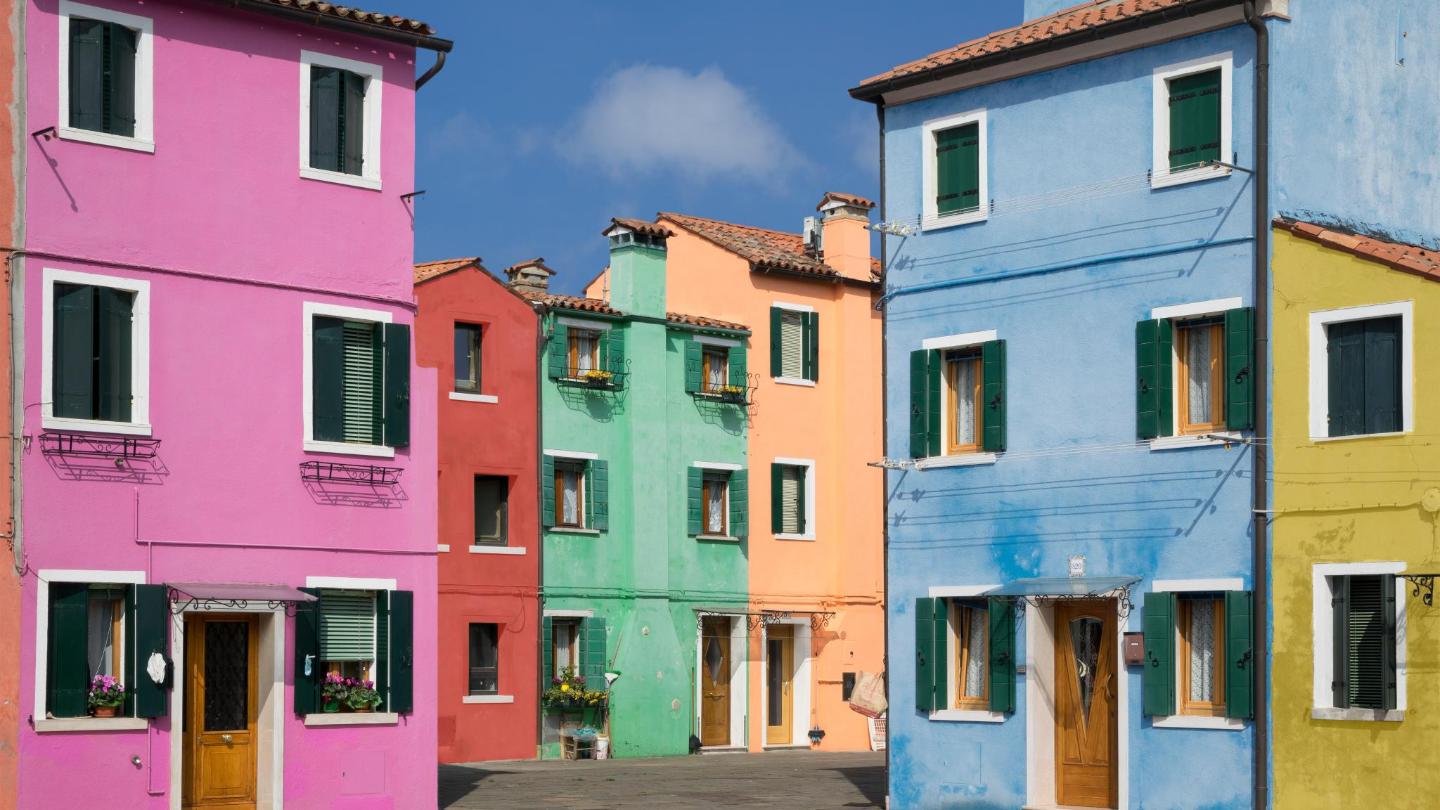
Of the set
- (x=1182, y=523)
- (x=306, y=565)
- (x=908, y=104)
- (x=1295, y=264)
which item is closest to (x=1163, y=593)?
(x=1182, y=523)

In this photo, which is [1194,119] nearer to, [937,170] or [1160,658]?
[937,170]

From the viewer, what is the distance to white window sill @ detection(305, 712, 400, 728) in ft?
76.6

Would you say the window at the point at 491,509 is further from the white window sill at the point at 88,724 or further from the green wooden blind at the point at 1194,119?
the green wooden blind at the point at 1194,119

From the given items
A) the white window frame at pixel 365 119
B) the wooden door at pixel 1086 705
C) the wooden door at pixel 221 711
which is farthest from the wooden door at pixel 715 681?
the white window frame at pixel 365 119

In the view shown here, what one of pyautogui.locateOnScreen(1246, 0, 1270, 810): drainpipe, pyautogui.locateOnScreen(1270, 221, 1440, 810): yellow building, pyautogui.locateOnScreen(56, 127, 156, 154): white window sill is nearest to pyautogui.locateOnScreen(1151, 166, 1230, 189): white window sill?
pyautogui.locateOnScreen(1246, 0, 1270, 810): drainpipe

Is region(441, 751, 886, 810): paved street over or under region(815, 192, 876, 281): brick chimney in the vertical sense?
under

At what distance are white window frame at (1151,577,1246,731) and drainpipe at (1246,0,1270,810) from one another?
0.32 m

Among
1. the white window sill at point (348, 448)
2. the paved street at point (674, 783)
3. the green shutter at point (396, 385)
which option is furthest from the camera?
the paved street at point (674, 783)

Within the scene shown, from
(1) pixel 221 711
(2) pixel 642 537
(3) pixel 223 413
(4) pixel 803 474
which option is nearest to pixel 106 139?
(3) pixel 223 413

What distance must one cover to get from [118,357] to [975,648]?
416 inches

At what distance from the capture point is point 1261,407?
71.8 feet

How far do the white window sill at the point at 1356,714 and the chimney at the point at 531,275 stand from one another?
20.5m

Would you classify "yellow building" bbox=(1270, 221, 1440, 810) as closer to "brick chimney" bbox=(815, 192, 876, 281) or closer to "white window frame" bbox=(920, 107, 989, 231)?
"white window frame" bbox=(920, 107, 989, 231)

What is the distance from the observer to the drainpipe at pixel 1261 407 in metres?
21.6
